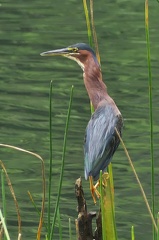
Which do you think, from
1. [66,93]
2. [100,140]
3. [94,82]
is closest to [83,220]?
[100,140]

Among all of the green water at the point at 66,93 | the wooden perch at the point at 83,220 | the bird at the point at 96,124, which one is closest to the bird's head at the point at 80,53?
the bird at the point at 96,124

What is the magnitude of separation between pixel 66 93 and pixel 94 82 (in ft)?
18.9

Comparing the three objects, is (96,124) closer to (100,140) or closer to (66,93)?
(100,140)

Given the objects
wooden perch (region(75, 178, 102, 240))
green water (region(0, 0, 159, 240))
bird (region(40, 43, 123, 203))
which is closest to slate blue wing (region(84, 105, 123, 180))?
bird (region(40, 43, 123, 203))

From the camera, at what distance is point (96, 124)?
3723 millimetres

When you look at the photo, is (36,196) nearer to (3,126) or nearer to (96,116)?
(3,126)

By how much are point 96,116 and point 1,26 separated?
907 centimetres

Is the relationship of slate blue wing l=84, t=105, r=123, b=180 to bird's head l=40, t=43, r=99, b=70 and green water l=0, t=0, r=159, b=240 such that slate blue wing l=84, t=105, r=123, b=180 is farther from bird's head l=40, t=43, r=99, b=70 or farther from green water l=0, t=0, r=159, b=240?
green water l=0, t=0, r=159, b=240

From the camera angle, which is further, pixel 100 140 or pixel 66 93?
pixel 66 93

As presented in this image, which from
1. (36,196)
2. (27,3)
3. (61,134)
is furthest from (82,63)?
(27,3)

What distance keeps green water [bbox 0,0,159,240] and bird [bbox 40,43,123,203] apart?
256 cm

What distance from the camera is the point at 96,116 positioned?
Result: 375cm

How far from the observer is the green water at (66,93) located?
7.20 metres

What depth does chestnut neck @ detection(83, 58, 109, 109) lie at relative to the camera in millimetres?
3916
